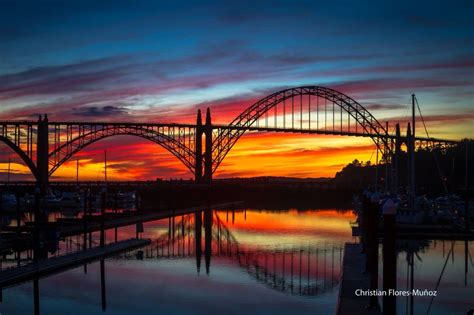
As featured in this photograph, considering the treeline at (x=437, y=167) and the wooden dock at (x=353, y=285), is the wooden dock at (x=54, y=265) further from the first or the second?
the treeline at (x=437, y=167)

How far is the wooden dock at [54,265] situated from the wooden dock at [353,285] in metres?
10.6

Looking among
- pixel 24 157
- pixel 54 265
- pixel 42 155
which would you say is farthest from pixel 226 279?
pixel 24 157

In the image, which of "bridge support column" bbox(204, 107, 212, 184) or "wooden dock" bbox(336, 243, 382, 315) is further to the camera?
"bridge support column" bbox(204, 107, 212, 184)

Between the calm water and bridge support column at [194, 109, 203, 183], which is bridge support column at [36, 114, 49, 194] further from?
the calm water

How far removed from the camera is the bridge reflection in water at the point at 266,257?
83.7 feet

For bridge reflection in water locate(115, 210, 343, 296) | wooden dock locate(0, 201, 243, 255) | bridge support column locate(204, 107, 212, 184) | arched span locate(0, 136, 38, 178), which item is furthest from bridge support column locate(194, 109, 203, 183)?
bridge reflection in water locate(115, 210, 343, 296)

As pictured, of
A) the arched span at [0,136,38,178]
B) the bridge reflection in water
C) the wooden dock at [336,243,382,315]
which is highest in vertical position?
the arched span at [0,136,38,178]

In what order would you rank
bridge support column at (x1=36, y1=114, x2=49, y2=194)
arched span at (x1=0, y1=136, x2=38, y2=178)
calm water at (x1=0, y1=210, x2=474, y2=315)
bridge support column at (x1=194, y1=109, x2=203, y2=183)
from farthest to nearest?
bridge support column at (x1=194, y1=109, x2=203, y2=183) < bridge support column at (x1=36, y1=114, x2=49, y2=194) < arched span at (x1=0, y1=136, x2=38, y2=178) < calm water at (x1=0, y1=210, x2=474, y2=315)

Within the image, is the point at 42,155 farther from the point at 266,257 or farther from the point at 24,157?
the point at 266,257

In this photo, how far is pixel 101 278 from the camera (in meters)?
25.4

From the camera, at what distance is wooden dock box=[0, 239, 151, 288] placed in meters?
23.1

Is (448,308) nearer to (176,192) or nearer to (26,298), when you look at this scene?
(26,298)

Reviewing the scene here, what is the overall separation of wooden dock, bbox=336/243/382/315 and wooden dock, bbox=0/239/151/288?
10.6 m

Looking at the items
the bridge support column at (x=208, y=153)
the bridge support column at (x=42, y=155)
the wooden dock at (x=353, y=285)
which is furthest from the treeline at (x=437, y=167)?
the wooden dock at (x=353, y=285)
